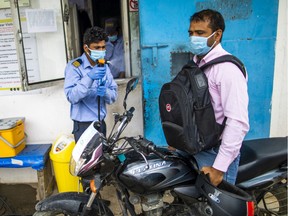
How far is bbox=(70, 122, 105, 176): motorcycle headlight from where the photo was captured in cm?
175

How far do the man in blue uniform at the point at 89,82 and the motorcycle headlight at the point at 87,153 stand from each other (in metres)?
0.43

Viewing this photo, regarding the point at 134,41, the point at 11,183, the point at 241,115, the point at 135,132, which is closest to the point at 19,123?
the point at 11,183

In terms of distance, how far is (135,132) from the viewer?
139 inches

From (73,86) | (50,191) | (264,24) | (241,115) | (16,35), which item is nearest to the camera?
(241,115)

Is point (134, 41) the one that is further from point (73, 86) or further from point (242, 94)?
point (242, 94)

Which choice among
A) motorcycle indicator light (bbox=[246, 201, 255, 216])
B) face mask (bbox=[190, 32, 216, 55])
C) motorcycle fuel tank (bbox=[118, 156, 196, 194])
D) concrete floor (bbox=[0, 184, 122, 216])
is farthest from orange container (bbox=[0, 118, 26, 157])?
motorcycle indicator light (bbox=[246, 201, 255, 216])

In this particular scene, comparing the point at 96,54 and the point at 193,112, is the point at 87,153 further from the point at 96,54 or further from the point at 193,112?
the point at 96,54

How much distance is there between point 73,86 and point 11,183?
6.00ft

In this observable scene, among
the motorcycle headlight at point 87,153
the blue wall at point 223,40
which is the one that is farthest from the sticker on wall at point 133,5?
the motorcycle headlight at point 87,153

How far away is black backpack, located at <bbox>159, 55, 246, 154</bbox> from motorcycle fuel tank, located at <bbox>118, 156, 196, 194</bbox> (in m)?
0.17

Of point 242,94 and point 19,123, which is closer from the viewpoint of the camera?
point 242,94

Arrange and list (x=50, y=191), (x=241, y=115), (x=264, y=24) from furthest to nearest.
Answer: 1. (x=50, y=191)
2. (x=264, y=24)
3. (x=241, y=115)

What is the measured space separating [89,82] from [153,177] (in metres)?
0.94

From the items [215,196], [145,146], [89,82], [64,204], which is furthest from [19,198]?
[215,196]
